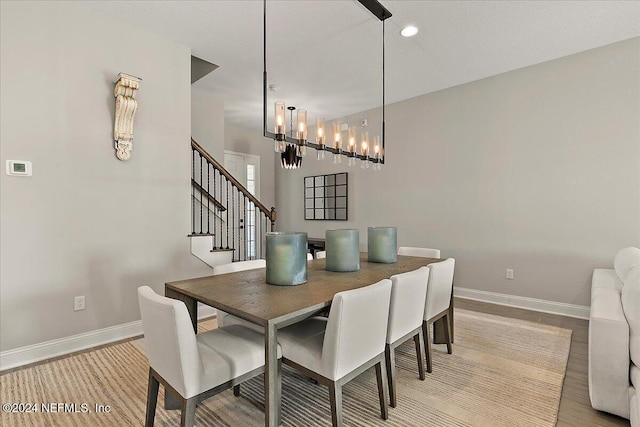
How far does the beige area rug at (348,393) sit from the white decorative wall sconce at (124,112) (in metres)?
1.74

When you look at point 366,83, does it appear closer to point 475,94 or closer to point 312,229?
point 475,94

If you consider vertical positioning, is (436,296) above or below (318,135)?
below

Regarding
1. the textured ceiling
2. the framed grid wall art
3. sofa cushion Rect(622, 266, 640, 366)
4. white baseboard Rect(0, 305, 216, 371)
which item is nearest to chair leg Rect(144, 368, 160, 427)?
white baseboard Rect(0, 305, 216, 371)

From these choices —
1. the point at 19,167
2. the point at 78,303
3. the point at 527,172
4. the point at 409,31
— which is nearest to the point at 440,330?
the point at 527,172

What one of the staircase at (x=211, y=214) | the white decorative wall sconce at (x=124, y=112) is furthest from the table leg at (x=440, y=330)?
the white decorative wall sconce at (x=124, y=112)

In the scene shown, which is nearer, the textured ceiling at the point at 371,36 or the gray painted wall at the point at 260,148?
the textured ceiling at the point at 371,36

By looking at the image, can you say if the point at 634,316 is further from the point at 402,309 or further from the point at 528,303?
the point at 528,303

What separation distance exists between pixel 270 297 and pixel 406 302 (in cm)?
83

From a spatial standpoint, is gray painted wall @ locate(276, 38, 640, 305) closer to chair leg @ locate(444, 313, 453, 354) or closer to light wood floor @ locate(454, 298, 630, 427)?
light wood floor @ locate(454, 298, 630, 427)

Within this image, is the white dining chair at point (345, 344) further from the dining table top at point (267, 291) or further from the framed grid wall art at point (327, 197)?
the framed grid wall art at point (327, 197)

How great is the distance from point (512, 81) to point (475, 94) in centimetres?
42

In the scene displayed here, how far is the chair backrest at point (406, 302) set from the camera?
1.83 metres

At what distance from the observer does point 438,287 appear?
2.32 metres

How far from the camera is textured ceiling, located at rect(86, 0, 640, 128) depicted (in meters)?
2.64
